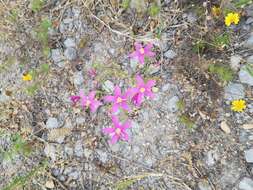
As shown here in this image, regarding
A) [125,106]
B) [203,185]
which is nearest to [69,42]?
[125,106]

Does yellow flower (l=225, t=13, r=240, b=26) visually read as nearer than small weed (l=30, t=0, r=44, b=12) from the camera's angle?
Yes

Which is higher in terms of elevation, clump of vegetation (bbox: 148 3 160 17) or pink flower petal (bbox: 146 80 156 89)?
clump of vegetation (bbox: 148 3 160 17)

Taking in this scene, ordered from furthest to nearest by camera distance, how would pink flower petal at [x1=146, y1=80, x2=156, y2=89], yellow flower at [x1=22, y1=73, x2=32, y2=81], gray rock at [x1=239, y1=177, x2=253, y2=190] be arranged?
yellow flower at [x1=22, y1=73, x2=32, y2=81] < pink flower petal at [x1=146, y1=80, x2=156, y2=89] < gray rock at [x1=239, y1=177, x2=253, y2=190]

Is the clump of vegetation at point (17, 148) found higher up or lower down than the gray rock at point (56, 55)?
lower down

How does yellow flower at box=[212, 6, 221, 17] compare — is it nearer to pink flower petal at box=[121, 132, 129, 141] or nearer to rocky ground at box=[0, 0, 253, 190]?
rocky ground at box=[0, 0, 253, 190]

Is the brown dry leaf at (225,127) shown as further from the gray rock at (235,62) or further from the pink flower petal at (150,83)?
the pink flower petal at (150,83)

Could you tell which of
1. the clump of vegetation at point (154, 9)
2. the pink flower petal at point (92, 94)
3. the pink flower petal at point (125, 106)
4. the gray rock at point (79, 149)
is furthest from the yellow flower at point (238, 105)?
the gray rock at point (79, 149)

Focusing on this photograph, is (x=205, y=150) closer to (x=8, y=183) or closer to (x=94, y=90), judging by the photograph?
(x=94, y=90)

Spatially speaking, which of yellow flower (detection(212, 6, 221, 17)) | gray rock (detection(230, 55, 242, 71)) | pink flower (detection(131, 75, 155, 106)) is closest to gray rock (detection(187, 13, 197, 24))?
yellow flower (detection(212, 6, 221, 17))
